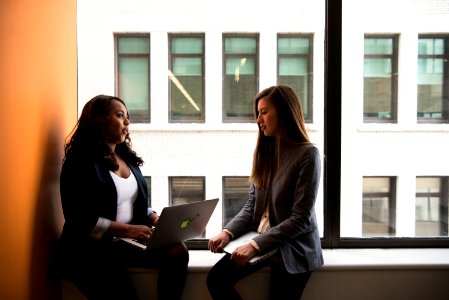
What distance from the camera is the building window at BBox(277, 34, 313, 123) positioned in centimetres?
256

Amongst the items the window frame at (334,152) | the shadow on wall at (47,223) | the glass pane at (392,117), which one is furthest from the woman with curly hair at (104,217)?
the glass pane at (392,117)

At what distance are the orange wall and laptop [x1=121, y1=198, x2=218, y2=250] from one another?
0.43 metres

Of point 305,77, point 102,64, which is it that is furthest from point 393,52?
point 102,64

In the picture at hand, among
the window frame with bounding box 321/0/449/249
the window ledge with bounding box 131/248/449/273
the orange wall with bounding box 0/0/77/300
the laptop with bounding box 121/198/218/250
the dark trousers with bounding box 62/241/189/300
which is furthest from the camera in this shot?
the window frame with bounding box 321/0/449/249

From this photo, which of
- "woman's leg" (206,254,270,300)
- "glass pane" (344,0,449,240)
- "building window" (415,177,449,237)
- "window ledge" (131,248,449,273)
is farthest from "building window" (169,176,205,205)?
"building window" (415,177,449,237)

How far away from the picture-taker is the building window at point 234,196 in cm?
259

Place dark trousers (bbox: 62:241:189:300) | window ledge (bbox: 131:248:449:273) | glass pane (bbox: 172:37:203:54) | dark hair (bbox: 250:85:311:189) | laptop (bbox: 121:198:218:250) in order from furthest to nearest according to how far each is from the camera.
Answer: glass pane (bbox: 172:37:203:54) < window ledge (bbox: 131:248:449:273) < dark hair (bbox: 250:85:311:189) < dark trousers (bbox: 62:241:189:300) < laptop (bbox: 121:198:218:250)

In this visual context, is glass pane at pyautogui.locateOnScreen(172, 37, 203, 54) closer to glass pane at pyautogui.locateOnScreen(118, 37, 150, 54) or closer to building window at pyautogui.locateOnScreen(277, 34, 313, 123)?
glass pane at pyautogui.locateOnScreen(118, 37, 150, 54)

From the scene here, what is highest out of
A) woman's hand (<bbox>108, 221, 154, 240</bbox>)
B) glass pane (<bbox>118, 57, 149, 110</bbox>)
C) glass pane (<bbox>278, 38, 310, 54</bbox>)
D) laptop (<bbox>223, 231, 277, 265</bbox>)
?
glass pane (<bbox>278, 38, 310, 54</bbox>)

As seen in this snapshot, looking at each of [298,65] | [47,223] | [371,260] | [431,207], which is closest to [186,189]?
[47,223]

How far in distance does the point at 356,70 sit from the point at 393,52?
10.3 inches

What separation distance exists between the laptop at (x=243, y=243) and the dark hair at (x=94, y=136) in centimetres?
66

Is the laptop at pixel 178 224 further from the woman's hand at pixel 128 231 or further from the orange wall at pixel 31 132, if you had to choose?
the orange wall at pixel 31 132

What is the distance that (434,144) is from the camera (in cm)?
264
